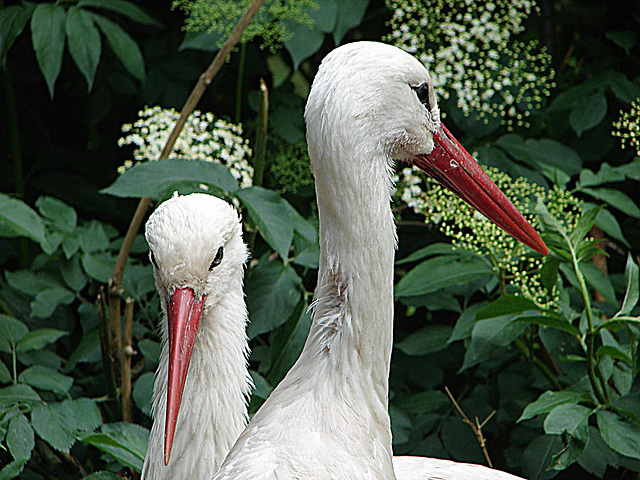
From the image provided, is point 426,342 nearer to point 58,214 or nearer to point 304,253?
point 304,253

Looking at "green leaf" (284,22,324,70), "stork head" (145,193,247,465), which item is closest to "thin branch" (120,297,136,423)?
"stork head" (145,193,247,465)

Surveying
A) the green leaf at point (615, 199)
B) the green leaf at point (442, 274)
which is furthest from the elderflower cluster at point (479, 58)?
the green leaf at point (442, 274)

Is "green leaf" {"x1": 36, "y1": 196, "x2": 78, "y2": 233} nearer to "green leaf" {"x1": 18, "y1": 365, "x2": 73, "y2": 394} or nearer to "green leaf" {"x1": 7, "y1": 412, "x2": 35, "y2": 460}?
"green leaf" {"x1": 18, "y1": 365, "x2": 73, "y2": 394}

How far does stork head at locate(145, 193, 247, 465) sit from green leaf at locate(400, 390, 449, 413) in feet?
2.17

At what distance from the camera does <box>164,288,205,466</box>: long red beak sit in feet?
3.13

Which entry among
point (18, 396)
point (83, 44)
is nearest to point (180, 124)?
point (83, 44)

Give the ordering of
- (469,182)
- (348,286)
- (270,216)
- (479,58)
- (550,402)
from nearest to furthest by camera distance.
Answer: (348,286) < (469,182) < (550,402) < (270,216) < (479,58)

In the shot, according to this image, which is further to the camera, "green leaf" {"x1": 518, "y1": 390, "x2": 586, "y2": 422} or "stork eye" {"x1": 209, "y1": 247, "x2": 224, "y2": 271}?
"green leaf" {"x1": 518, "y1": 390, "x2": 586, "y2": 422}

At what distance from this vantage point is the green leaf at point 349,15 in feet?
5.77

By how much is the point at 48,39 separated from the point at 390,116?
1.04 m

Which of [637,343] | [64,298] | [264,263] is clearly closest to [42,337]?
[64,298]

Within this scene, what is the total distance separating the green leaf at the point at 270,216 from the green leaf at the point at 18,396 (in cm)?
53

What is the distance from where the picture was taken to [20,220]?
149 centimetres

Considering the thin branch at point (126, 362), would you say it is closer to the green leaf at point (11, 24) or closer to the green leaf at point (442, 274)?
the green leaf at point (442, 274)
